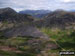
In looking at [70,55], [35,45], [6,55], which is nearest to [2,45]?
[35,45]

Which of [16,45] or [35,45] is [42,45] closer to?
[35,45]

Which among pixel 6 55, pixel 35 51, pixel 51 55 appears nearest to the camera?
pixel 6 55

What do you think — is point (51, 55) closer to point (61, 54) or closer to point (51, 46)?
point (61, 54)

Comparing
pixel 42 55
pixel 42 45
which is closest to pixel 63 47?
pixel 42 45

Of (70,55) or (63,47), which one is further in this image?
(63,47)

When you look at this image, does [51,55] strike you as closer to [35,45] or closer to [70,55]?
[70,55]

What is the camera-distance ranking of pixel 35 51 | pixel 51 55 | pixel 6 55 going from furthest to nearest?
pixel 35 51 → pixel 51 55 → pixel 6 55

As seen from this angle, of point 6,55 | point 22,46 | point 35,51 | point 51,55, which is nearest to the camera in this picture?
point 6,55

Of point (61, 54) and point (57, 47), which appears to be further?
point (57, 47)
